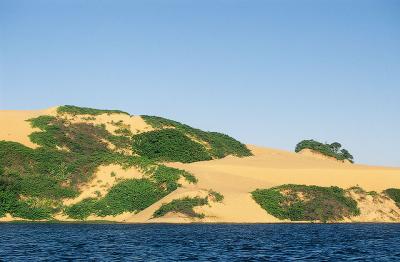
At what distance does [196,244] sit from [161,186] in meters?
40.4

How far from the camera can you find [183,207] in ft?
269

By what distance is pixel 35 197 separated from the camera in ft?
286

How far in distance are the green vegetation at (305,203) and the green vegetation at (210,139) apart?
3574 cm

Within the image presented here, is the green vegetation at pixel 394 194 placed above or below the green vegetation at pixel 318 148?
below

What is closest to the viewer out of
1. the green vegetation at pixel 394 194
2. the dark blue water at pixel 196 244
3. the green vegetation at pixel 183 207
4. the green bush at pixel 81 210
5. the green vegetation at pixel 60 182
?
the dark blue water at pixel 196 244

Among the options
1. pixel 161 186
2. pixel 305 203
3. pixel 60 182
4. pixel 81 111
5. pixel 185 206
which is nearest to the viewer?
pixel 185 206

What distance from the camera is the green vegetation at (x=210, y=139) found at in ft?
423

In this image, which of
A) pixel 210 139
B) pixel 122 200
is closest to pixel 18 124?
pixel 210 139

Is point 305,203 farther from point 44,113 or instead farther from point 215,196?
point 44,113

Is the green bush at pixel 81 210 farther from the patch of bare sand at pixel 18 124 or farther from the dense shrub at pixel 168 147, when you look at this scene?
the dense shrub at pixel 168 147

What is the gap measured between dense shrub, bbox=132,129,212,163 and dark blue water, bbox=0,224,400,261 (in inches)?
1855

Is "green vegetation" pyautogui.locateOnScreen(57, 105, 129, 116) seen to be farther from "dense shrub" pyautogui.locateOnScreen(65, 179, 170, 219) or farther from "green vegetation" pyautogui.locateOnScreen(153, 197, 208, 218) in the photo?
"green vegetation" pyautogui.locateOnScreen(153, 197, 208, 218)

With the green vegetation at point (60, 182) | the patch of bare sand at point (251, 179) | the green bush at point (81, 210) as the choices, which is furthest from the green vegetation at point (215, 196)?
the green bush at point (81, 210)

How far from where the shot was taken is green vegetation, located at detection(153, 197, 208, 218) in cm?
8150
